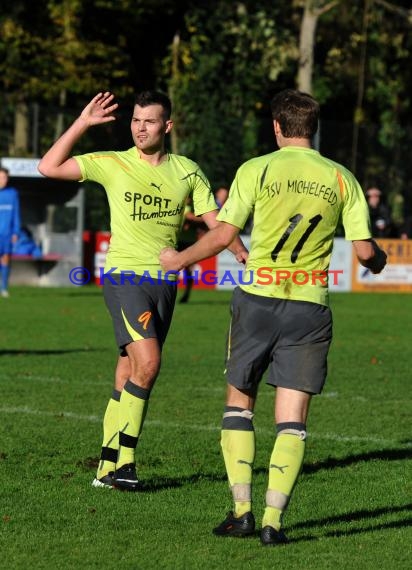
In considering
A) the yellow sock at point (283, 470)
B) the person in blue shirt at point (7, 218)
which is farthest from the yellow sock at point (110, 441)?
the person in blue shirt at point (7, 218)

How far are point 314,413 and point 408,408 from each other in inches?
35.3

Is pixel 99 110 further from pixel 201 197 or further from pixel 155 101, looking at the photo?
pixel 201 197

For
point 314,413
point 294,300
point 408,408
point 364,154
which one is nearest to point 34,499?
point 294,300

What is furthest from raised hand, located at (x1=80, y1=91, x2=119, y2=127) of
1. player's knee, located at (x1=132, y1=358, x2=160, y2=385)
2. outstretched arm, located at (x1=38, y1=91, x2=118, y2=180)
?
player's knee, located at (x1=132, y1=358, x2=160, y2=385)

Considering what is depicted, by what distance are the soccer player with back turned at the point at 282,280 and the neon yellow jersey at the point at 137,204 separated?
153 cm

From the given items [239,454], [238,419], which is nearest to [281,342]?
[238,419]

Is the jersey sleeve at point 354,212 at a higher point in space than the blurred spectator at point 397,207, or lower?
higher

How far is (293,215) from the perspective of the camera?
645 cm

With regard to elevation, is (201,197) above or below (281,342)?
above

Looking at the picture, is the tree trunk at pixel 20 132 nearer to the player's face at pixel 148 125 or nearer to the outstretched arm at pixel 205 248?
the player's face at pixel 148 125

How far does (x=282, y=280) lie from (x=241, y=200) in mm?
435

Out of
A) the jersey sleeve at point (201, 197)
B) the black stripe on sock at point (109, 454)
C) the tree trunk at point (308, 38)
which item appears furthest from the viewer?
the tree trunk at point (308, 38)

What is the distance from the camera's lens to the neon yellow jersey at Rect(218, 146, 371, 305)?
6410 mm

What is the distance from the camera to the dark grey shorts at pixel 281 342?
6516 mm
